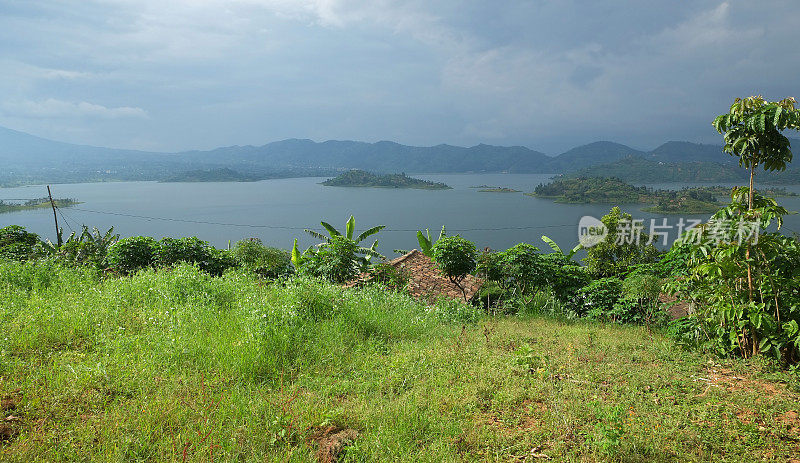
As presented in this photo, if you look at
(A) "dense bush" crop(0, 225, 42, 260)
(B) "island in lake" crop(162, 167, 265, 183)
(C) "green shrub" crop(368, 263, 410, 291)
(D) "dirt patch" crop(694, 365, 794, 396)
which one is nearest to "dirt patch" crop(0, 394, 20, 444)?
(D) "dirt patch" crop(694, 365, 794, 396)

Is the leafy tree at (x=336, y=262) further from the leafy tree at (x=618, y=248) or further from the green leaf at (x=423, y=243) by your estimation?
the leafy tree at (x=618, y=248)

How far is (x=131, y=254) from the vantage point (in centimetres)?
845

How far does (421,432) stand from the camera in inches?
113

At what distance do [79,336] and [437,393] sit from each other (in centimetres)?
368

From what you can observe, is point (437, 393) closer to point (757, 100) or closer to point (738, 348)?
point (738, 348)

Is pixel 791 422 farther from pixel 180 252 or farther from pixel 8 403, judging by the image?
pixel 180 252

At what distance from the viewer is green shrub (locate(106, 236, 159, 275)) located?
838 cm

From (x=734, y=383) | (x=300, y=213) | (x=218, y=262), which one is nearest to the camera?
(x=734, y=383)

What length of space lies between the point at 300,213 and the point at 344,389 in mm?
64173

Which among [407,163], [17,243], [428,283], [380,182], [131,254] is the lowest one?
[428,283]

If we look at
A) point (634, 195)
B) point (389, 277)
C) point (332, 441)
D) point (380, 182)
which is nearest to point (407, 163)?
point (380, 182)

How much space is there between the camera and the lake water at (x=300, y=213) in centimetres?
4294

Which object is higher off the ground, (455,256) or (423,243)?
(455,256)

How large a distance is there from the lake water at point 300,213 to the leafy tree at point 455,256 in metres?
22.4
